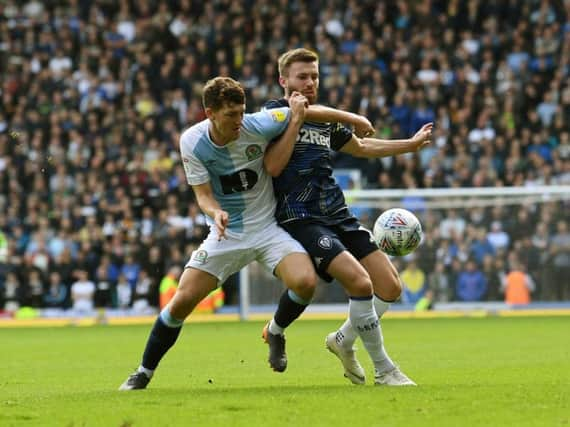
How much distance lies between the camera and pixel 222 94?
8.41m

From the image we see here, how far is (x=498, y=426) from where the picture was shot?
6441 mm

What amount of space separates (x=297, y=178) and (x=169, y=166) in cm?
1688

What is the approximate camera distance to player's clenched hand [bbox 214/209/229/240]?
809 cm

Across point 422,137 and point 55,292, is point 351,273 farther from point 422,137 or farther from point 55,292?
point 55,292

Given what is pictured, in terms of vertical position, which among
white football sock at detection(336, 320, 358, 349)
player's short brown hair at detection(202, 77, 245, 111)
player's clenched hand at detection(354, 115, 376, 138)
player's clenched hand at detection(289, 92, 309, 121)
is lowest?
white football sock at detection(336, 320, 358, 349)

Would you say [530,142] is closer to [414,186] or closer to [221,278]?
[414,186]

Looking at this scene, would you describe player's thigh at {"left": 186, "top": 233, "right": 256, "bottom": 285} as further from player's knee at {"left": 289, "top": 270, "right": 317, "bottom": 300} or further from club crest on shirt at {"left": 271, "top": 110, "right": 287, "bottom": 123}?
club crest on shirt at {"left": 271, "top": 110, "right": 287, "bottom": 123}

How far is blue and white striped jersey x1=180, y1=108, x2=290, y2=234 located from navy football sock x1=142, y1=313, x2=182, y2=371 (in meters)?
0.79

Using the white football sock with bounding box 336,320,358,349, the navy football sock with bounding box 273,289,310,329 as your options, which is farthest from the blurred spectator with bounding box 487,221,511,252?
the navy football sock with bounding box 273,289,310,329

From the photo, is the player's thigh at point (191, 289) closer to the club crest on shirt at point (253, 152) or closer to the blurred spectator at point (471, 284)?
the club crest on shirt at point (253, 152)

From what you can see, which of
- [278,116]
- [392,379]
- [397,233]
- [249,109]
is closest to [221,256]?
[278,116]

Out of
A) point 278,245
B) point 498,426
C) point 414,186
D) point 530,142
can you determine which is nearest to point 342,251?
point 278,245

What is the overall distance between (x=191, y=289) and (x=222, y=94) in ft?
4.38

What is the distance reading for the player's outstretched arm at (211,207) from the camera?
812cm
